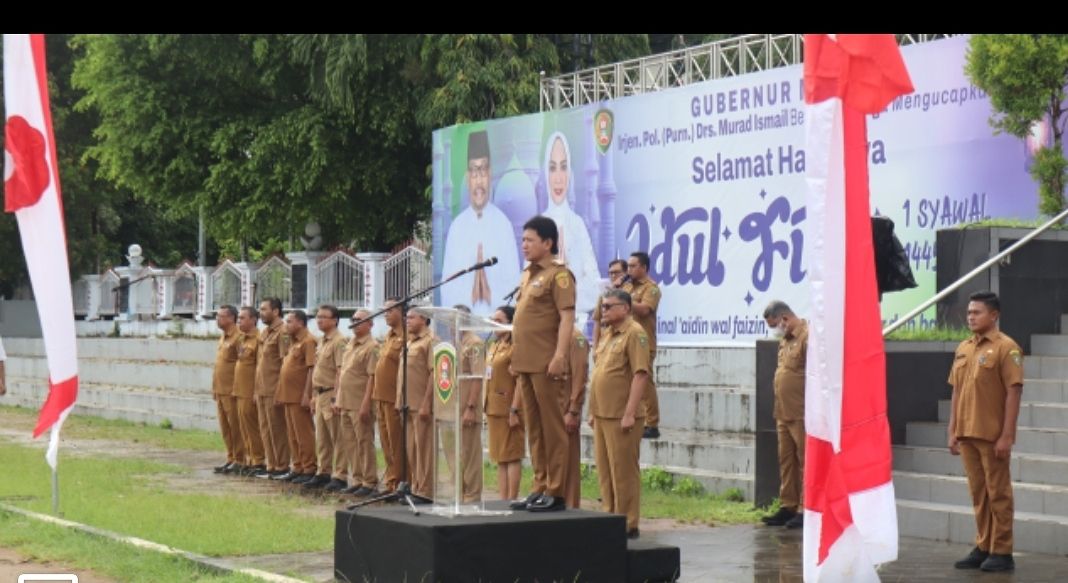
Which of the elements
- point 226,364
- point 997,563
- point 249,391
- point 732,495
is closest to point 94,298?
point 226,364

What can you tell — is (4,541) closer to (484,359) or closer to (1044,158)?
(484,359)

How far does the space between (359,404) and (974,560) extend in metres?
7.40

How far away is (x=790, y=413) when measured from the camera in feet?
44.7

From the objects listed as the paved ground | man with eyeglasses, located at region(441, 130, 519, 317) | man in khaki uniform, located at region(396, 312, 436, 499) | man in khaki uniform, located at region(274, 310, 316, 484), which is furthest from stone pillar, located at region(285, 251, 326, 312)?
the paved ground

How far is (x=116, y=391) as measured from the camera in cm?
3012

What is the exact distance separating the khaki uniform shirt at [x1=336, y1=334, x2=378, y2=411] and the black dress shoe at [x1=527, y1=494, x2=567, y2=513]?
6554 millimetres

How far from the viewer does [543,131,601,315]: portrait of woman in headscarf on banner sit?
803 inches

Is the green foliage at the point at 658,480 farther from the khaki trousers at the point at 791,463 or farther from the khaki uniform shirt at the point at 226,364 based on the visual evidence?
the khaki uniform shirt at the point at 226,364

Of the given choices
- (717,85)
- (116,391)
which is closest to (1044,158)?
(717,85)

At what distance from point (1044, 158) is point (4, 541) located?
8.97 metres

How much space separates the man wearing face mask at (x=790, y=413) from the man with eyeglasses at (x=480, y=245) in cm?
822

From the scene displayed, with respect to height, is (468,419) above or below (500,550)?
above

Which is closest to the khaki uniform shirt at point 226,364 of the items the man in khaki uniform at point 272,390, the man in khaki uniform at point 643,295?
the man in khaki uniform at point 272,390

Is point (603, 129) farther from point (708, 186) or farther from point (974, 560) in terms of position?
point (974, 560)
